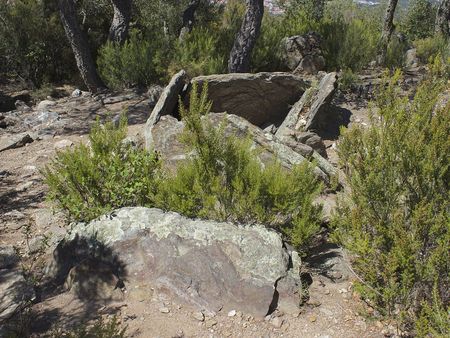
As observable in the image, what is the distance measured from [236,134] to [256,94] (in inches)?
77.5

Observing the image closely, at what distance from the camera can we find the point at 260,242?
374 centimetres

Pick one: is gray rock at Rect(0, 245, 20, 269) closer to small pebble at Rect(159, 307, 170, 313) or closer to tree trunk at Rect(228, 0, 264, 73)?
small pebble at Rect(159, 307, 170, 313)

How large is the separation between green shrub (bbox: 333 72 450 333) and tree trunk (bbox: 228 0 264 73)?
5.11 meters

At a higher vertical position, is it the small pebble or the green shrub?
the green shrub

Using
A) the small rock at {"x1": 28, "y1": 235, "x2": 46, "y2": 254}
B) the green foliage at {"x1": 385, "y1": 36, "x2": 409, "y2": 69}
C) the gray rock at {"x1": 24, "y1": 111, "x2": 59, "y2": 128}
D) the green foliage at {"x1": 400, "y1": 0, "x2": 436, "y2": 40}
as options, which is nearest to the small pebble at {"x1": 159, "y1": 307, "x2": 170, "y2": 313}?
the small rock at {"x1": 28, "y1": 235, "x2": 46, "y2": 254}

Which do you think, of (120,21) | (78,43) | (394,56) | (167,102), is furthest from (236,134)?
(394,56)

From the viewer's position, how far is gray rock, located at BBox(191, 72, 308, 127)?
6809mm

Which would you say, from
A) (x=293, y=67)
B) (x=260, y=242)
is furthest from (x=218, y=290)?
(x=293, y=67)

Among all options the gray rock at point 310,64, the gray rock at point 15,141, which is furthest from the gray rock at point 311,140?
the gray rock at point 15,141

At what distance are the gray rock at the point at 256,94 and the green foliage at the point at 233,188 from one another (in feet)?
8.78

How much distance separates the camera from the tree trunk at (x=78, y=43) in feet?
28.7

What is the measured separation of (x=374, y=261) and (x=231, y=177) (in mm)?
1422

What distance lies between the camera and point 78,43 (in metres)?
8.95

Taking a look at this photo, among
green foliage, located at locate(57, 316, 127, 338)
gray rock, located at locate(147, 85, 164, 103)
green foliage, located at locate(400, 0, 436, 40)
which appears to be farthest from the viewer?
green foliage, located at locate(400, 0, 436, 40)
